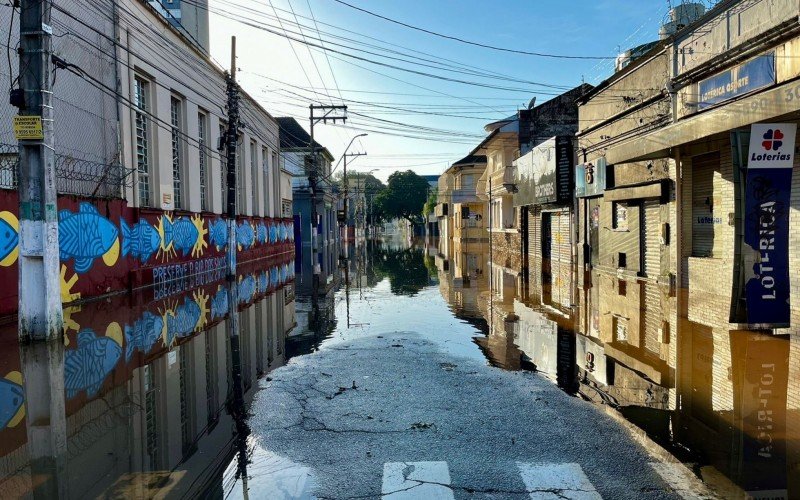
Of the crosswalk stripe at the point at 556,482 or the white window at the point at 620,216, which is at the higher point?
the white window at the point at 620,216

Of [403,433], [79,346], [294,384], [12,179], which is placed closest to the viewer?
[403,433]

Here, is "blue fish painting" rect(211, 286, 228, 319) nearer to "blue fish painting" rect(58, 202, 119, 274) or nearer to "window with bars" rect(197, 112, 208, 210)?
"blue fish painting" rect(58, 202, 119, 274)

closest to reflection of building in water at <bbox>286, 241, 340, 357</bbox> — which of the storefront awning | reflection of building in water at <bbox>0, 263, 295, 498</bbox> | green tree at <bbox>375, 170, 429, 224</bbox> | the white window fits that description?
reflection of building in water at <bbox>0, 263, 295, 498</bbox>

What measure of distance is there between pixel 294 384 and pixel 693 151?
36.9ft

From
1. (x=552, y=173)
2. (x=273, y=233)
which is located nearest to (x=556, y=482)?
(x=552, y=173)

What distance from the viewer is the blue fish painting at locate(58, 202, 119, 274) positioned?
508 inches

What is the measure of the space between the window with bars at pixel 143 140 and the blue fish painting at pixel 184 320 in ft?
Answer: 17.9

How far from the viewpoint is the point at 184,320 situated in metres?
11.6

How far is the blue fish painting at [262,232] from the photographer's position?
31.7 metres

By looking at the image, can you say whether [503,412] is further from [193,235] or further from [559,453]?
[193,235]

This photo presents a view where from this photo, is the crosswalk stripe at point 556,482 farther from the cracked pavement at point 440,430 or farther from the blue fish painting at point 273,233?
the blue fish painting at point 273,233

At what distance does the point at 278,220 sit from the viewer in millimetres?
37125

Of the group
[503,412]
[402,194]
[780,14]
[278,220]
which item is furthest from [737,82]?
[402,194]

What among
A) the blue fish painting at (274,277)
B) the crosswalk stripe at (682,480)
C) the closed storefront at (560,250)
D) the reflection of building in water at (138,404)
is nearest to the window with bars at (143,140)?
the blue fish painting at (274,277)
